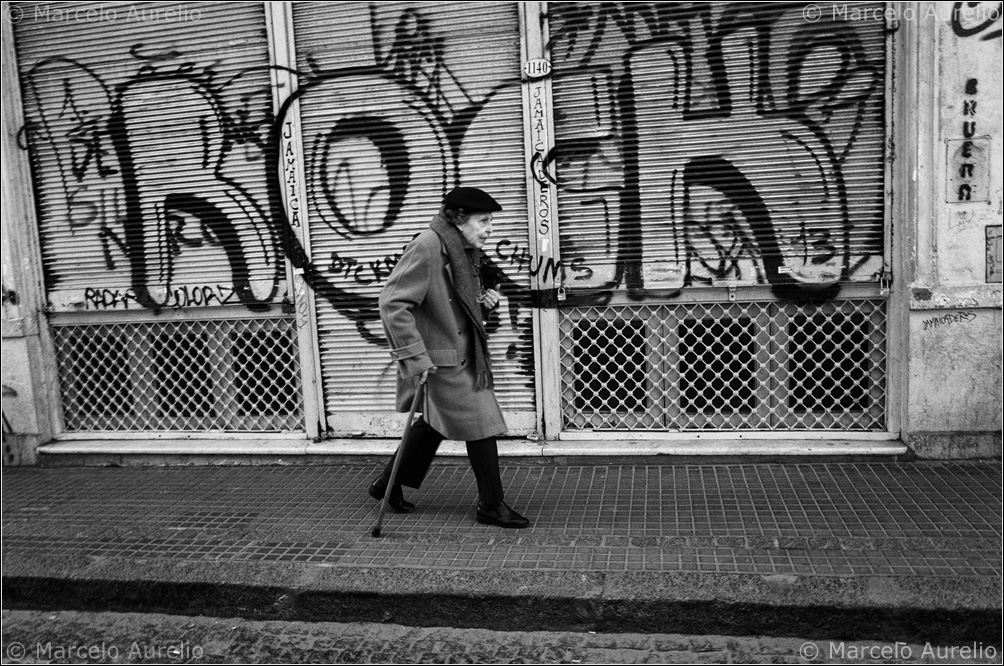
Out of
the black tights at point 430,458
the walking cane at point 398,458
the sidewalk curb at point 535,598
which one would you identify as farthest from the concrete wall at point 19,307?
the walking cane at point 398,458

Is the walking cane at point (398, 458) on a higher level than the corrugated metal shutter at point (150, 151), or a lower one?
lower

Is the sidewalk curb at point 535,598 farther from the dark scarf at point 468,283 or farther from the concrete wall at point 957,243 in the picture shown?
the concrete wall at point 957,243

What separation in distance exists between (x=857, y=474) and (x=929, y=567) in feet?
4.68

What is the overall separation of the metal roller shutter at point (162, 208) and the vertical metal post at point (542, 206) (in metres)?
1.79

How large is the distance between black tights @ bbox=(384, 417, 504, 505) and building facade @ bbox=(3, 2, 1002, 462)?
118 cm

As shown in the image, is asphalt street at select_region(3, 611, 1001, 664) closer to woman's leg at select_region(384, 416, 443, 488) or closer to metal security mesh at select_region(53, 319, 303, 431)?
woman's leg at select_region(384, 416, 443, 488)

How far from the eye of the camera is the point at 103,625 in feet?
13.9

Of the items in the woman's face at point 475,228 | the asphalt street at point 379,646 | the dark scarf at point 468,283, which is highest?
the woman's face at point 475,228

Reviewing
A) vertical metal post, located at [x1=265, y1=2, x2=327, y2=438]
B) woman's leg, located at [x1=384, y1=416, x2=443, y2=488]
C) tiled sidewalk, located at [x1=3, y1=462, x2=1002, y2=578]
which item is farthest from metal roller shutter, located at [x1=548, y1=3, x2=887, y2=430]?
vertical metal post, located at [x1=265, y1=2, x2=327, y2=438]

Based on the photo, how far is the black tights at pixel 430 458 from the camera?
15.5 ft

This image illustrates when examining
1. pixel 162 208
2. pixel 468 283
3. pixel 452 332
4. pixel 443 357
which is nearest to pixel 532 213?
pixel 468 283

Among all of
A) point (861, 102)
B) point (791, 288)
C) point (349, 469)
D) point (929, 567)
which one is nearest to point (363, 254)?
point (349, 469)

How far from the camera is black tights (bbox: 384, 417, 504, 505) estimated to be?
4.71m

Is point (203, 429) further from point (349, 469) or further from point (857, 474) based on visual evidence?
point (857, 474)
